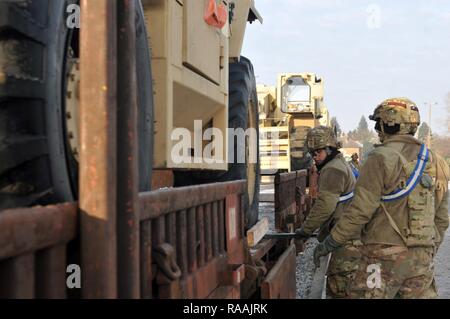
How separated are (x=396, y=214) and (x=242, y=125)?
2090mm

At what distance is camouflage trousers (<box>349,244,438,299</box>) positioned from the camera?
13.0ft

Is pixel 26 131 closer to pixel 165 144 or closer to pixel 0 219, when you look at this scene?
pixel 0 219

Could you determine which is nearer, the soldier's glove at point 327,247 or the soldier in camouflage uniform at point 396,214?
the soldier in camouflage uniform at point 396,214

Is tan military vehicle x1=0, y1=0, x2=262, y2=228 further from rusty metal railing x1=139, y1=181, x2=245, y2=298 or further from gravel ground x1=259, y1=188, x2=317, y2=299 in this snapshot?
gravel ground x1=259, y1=188, x2=317, y2=299

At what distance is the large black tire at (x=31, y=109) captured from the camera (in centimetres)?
230

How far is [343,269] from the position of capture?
4.55m

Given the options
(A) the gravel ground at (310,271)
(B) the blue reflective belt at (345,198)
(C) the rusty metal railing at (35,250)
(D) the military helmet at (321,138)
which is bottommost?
A: (A) the gravel ground at (310,271)

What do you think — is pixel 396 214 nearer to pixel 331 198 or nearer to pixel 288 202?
pixel 331 198

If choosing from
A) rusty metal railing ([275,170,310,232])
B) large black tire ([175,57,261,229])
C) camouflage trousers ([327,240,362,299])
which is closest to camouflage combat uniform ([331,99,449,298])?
camouflage trousers ([327,240,362,299])

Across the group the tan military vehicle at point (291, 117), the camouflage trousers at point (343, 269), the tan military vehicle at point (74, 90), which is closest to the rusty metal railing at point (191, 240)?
the tan military vehicle at point (74, 90)

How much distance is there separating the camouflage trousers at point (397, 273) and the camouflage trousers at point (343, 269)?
277 mm

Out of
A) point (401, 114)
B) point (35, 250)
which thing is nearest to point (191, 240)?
point (35, 250)

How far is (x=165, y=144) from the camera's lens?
364 centimetres

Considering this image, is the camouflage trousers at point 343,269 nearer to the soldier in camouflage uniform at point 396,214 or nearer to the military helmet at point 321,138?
the soldier in camouflage uniform at point 396,214
